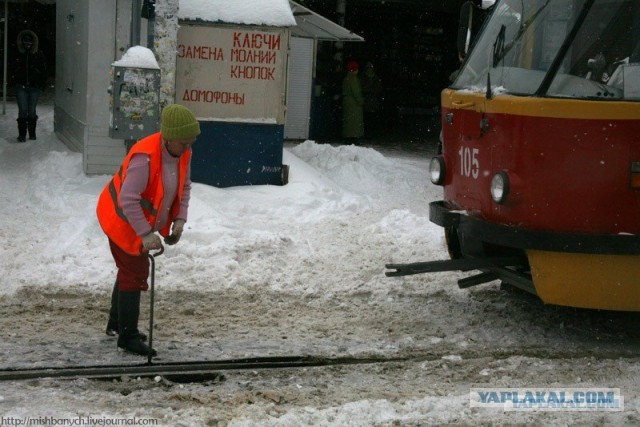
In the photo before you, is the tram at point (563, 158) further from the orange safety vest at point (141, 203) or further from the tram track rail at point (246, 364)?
the orange safety vest at point (141, 203)

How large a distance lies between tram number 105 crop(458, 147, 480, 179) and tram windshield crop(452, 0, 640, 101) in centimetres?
49

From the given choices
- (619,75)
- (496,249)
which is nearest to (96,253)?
(496,249)

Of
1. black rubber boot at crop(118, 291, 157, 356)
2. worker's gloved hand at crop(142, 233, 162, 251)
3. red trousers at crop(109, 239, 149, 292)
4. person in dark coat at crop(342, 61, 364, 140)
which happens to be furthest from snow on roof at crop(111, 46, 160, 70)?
person in dark coat at crop(342, 61, 364, 140)

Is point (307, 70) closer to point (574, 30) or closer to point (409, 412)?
point (574, 30)

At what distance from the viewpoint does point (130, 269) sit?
6.23 metres

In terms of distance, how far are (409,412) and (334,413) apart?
0.43 meters

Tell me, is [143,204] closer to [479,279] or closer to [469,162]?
[469,162]

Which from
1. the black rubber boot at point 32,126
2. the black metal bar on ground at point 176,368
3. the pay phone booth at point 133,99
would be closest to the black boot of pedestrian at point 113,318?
the black metal bar on ground at point 176,368

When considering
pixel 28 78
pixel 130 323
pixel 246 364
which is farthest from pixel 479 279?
pixel 28 78

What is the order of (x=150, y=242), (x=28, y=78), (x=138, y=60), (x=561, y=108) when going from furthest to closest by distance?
(x=28, y=78)
(x=138, y=60)
(x=561, y=108)
(x=150, y=242)

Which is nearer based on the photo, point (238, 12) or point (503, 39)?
point (503, 39)
